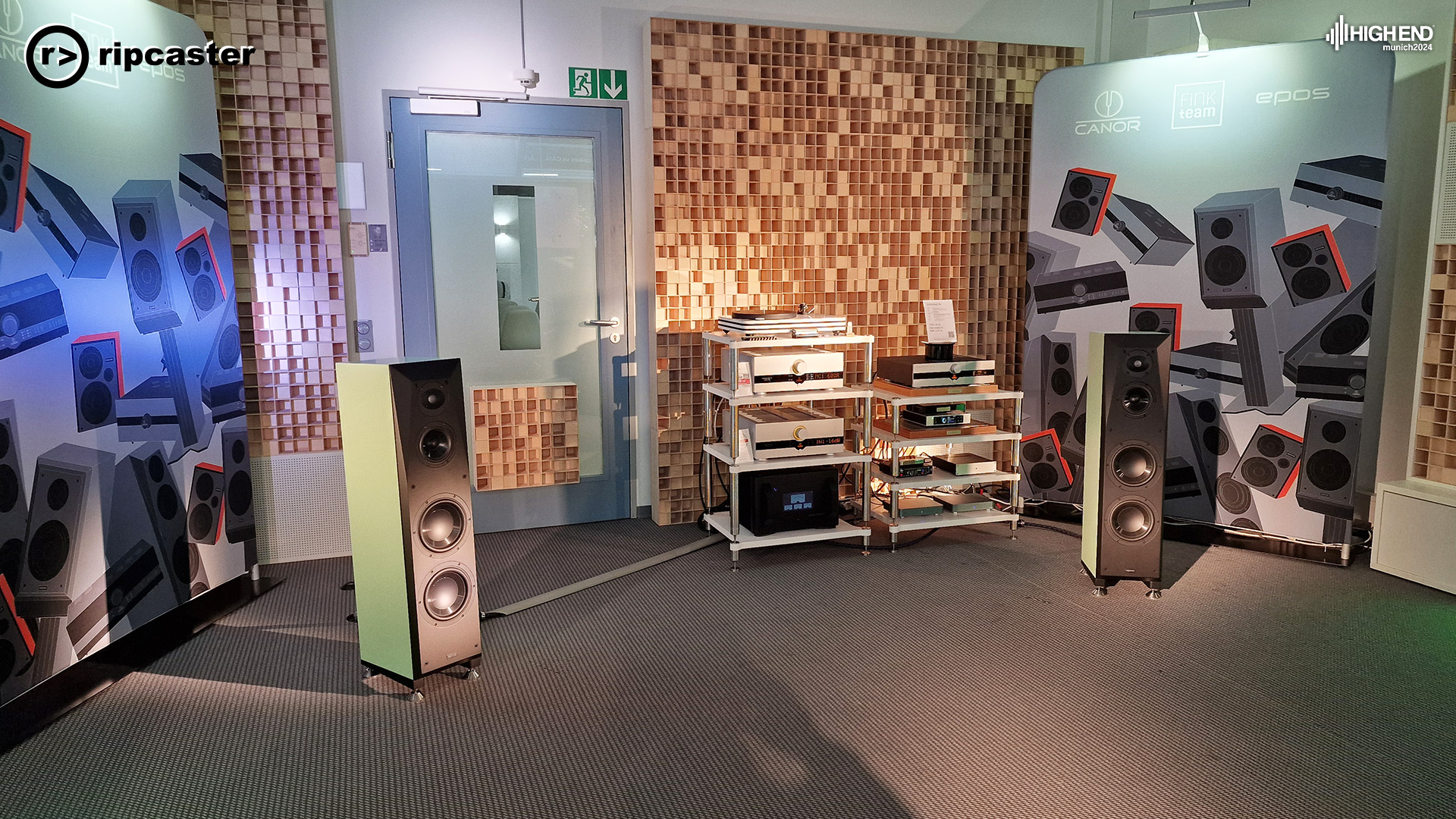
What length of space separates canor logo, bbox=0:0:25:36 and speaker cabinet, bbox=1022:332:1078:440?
4367 millimetres

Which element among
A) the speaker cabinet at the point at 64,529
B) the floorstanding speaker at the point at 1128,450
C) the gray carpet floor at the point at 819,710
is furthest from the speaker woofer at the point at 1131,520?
the speaker cabinet at the point at 64,529

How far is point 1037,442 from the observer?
485 centimetres

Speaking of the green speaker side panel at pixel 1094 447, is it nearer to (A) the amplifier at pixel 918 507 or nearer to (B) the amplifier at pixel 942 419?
(B) the amplifier at pixel 942 419

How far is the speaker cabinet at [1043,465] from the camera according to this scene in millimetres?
4785

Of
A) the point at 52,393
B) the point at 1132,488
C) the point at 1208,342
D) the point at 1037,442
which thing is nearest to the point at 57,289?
the point at 52,393

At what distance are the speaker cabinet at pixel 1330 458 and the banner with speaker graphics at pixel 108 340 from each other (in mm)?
4710

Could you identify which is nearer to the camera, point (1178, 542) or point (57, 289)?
point (57, 289)

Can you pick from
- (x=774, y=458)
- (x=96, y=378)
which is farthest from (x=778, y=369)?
(x=96, y=378)

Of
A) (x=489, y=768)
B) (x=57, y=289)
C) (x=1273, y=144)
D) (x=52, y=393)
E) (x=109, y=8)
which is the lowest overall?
(x=489, y=768)

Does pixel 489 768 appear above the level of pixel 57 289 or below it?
below

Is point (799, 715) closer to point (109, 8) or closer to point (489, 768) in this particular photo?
point (489, 768)

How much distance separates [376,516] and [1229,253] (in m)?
3.90

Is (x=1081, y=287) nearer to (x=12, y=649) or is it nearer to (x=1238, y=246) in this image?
(x=1238, y=246)

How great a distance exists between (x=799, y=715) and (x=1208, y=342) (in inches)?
114
